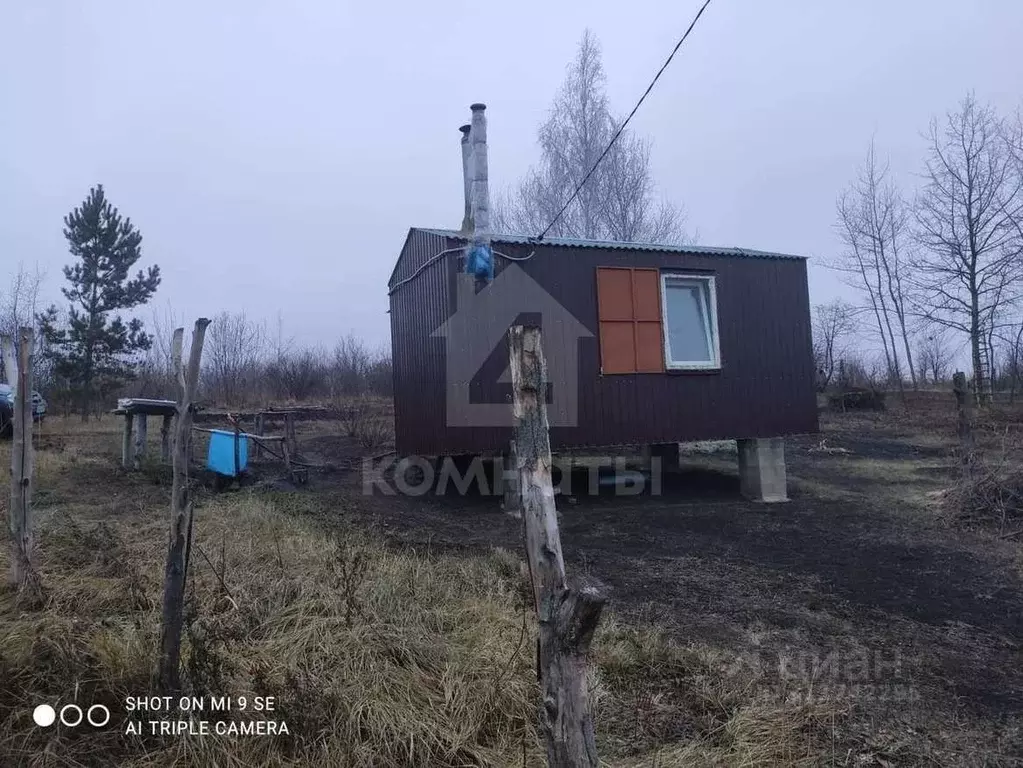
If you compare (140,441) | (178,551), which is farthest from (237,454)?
(178,551)

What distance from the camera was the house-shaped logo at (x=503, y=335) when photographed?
317 inches

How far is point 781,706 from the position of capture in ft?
10.1

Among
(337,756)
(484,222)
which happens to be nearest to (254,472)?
(484,222)

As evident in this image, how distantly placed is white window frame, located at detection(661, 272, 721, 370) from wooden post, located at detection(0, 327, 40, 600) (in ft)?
21.9

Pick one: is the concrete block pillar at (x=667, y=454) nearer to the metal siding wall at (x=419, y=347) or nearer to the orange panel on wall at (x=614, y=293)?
the orange panel on wall at (x=614, y=293)

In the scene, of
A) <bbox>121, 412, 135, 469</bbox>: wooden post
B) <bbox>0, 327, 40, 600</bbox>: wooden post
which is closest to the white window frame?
<bbox>0, 327, 40, 600</bbox>: wooden post

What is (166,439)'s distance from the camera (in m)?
10.6

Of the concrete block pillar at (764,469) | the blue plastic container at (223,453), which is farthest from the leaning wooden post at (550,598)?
the concrete block pillar at (764,469)

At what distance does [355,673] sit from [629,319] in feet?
20.8

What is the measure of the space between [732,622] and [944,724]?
1539 millimetres

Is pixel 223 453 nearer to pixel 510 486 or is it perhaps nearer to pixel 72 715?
pixel 510 486

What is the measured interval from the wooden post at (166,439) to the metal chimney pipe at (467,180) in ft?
17.8

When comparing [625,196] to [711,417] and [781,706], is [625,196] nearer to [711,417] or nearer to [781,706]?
[711,417]

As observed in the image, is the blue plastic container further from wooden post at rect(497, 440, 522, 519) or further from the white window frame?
the white window frame
